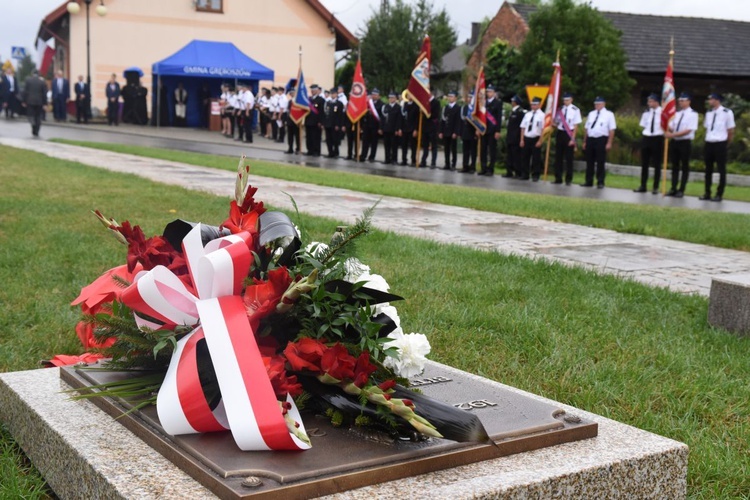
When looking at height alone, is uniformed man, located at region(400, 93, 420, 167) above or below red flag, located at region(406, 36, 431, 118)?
below

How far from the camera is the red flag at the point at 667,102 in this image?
721 inches

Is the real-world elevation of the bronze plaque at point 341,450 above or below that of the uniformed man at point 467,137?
below

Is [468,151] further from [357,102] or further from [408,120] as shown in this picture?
[357,102]

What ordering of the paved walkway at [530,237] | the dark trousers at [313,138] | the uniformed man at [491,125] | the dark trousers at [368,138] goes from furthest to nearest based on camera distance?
1. the dark trousers at [313,138]
2. the dark trousers at [368,138]
3. the uniformed man at [491,125]
4. the paved walkway at [530,237]

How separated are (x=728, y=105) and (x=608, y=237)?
2508 cm

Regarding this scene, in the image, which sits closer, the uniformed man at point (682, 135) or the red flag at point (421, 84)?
the uniformed man at point (682, 135)

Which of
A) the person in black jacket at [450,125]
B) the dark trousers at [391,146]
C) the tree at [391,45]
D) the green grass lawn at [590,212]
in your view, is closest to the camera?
the green grass lawn at [590,212]

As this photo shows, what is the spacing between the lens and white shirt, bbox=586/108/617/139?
20328 mm

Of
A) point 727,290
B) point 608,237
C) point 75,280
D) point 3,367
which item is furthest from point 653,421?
point 608,237

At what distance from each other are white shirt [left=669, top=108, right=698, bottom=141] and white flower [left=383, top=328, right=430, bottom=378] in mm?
17548

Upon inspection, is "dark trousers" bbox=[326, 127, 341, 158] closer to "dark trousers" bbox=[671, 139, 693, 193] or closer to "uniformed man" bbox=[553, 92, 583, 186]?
"uniformed man" bbox=[553, 92, 583, 186]

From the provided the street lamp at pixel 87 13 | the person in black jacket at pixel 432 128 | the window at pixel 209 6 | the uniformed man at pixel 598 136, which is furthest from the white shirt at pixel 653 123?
the window at pixel 209 6

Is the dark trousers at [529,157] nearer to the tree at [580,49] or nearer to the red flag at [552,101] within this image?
the red flag at [552,101]

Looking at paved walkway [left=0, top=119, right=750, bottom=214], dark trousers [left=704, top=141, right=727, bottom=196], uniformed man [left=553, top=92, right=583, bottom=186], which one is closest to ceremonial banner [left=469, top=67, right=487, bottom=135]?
paved walkway [left=0, top=119, right=750, bottom=214]
